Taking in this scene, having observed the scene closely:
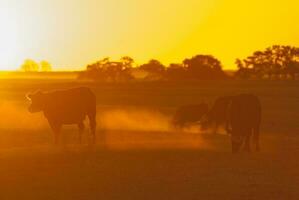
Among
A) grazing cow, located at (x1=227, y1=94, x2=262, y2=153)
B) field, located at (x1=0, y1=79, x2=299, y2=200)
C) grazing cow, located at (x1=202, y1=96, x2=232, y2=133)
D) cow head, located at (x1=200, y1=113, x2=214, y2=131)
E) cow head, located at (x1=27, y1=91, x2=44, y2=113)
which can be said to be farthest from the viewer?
cow head, located at (x1=200, y1=113, x2=214, y2=131)

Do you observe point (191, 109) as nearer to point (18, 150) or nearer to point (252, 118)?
point (252, 118)

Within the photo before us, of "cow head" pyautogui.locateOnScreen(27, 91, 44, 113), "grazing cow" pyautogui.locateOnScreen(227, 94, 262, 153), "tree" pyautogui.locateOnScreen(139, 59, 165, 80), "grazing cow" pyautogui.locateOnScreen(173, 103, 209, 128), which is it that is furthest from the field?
"tree" pyautogui.locateOnScreen(139, 59, 165, 80)

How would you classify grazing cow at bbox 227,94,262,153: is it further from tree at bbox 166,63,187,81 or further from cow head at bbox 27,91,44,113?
tree at bbox 166,63,187,81

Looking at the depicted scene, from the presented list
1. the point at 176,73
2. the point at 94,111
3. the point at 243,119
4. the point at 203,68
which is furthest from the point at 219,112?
the point at 203,68

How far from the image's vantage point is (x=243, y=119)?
71.6 feet

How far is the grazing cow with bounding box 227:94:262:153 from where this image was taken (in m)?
21.5

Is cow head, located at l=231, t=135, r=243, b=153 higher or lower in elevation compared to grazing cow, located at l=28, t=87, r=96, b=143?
lower

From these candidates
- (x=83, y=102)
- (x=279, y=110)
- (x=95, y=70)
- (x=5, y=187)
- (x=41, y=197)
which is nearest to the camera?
(x=41, y=197)

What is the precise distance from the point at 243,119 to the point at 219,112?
2532 mm

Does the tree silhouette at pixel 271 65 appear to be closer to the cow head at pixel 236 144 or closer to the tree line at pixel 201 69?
the tree line at pixel 201 69

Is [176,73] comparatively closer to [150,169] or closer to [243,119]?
[243,119]

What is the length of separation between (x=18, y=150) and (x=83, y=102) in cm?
314

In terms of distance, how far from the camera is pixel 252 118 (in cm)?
2208

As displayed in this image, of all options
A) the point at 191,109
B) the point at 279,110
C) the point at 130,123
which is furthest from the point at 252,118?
the point at 279,110
